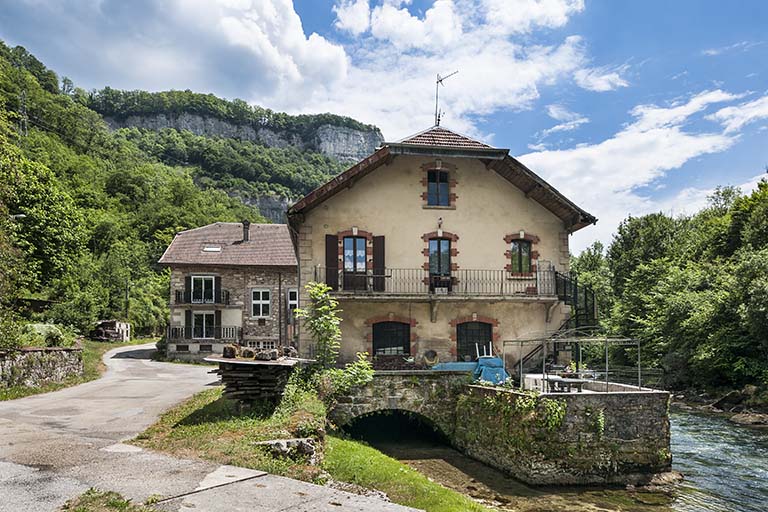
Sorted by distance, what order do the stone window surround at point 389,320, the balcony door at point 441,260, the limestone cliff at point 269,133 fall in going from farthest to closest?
1. the limestone cliff at point 269,133
2. the balcony door at point 441,260
3. the stone window surround at point 389,320

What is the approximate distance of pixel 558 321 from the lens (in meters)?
19.9

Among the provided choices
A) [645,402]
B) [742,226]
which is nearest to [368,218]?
[645,402]

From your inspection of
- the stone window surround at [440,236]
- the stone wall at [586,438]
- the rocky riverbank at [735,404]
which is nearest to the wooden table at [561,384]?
the stone wall at [586,438]

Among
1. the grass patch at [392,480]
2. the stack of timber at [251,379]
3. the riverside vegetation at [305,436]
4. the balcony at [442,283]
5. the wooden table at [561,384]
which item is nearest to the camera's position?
the riverside vegetation at [305,436]

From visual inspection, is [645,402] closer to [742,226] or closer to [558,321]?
[558,321]

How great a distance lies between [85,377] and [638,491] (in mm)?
19903

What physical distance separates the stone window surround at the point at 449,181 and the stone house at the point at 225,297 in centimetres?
1632

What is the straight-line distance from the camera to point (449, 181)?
65.9ft

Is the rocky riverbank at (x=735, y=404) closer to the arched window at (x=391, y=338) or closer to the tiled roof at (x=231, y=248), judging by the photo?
the arched window at (x=391, y=338)

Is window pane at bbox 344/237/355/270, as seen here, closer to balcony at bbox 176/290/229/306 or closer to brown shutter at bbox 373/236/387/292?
brown shutter at bbox 373/236/387/292

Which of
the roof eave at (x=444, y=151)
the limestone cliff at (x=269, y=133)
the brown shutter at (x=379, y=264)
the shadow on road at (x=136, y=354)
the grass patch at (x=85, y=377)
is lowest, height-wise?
the shadow on road at (x=136, y=354)

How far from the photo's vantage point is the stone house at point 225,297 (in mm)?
34062

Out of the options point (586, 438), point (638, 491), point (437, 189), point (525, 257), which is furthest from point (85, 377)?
point (638, 491)

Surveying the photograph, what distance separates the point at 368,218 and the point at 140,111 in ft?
431
